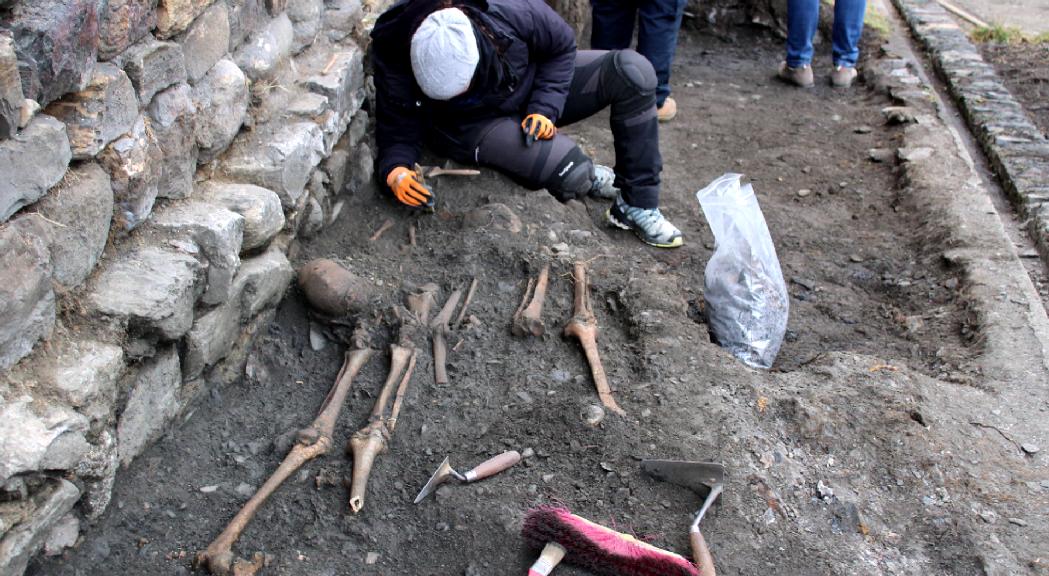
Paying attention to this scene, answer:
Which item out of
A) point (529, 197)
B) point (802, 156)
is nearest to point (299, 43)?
point (529, 197)

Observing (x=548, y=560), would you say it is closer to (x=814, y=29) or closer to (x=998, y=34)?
(x=814, y=29)

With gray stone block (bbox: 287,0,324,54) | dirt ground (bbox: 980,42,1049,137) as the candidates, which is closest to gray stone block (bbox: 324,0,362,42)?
gray stone block (bbox: 287,0,324,54)

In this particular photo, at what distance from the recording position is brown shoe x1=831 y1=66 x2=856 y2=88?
6.56 m

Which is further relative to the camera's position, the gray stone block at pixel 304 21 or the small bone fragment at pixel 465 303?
the gray stone block at pixel 304 21

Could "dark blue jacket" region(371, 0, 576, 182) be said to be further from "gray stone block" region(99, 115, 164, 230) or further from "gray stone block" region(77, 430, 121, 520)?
"gray stone block" region(77, 430, 121, 520)

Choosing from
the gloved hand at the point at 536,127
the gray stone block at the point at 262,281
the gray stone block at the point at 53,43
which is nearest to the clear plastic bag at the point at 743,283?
the gloved hand at the point at 536,127

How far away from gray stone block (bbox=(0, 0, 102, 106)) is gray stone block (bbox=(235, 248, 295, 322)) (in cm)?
90

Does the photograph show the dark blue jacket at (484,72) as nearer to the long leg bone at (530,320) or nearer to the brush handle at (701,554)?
the long leg bone at (530,320)

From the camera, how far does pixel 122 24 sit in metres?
2.51

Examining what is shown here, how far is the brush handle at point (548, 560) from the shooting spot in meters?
2.25

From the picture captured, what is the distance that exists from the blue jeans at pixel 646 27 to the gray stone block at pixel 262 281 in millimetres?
2956

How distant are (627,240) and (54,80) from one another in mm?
2736

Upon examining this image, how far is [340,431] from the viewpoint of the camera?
113 inches

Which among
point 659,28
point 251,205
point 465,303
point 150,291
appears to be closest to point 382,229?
point 465,303
